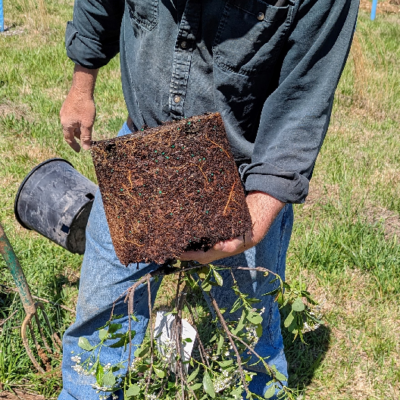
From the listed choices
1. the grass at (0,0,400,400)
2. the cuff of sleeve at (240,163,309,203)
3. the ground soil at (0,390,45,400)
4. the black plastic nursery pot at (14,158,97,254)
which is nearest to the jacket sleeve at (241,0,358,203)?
the cuff of sleeve at (240,163,309,203)

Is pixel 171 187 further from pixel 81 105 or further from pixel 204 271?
pixel 81 105

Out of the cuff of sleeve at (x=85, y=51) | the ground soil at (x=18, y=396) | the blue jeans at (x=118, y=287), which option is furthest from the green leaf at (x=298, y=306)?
the ground soil at (x=18, y=396)

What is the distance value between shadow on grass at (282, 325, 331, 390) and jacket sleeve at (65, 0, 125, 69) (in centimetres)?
166

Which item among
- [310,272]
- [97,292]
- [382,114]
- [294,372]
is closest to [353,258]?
[310,272]

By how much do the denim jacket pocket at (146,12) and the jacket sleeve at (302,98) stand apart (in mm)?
451

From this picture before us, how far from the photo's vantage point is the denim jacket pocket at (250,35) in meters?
1.44

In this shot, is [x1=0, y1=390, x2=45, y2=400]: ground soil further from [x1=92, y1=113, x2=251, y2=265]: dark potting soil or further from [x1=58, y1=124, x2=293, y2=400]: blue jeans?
[x1=92, y1=113, x2=251, y2=265]: dark potting soil

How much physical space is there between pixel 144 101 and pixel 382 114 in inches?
186

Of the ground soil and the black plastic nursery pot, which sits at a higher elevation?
the black plastic nursery pot

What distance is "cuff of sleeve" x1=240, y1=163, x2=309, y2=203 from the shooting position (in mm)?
1438

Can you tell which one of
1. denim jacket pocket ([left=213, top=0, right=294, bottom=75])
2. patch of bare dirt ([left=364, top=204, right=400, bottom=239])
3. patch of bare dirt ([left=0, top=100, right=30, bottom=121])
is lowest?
patch of bare dirt ([left=364, top=204, right=400, bottom=239])

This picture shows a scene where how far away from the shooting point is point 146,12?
62.9 inches

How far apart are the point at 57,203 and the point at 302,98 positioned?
1628 millimetres

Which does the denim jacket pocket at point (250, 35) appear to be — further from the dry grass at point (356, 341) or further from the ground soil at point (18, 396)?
the ground soil at point (18, 396)
